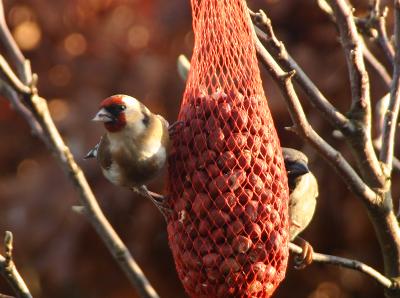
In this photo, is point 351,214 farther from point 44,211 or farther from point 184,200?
point 184,200

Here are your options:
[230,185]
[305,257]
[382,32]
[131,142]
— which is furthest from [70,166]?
[382,32]

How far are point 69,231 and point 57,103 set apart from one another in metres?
0.71

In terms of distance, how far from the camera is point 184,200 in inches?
100

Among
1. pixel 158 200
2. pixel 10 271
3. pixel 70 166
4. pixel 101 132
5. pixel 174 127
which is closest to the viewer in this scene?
pixel 70 166

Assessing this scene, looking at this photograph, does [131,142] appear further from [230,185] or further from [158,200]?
[230,185]

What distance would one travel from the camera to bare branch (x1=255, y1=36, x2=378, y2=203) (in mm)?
2414

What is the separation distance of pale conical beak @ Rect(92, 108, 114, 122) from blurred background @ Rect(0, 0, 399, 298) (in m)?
1.69

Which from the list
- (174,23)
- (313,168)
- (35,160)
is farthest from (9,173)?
(313,168)

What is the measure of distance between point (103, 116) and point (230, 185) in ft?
1.41

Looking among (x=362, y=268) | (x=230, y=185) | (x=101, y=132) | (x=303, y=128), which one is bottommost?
(x=101, y=132)

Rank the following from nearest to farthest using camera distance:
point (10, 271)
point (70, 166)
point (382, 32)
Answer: point (70, 166)
point (10, 271)
point (382, 32)

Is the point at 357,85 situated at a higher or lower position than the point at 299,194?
higher

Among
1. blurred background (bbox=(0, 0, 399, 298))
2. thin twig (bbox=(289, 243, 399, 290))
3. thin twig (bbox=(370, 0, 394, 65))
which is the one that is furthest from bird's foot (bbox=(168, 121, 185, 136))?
blurred background (bbox=(0, 0, 399, 298))

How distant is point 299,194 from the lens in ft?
10.0
